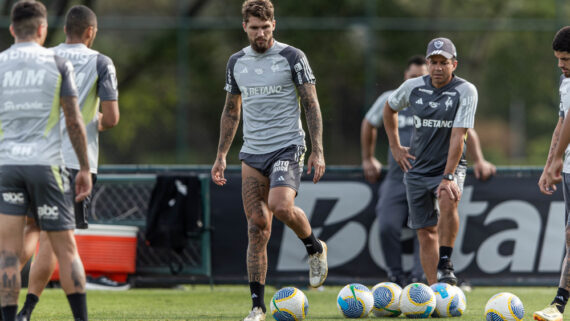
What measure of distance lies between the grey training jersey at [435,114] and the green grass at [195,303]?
4.55ft

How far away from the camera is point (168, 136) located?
1168 inches

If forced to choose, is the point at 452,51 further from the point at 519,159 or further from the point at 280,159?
the point at 519,159

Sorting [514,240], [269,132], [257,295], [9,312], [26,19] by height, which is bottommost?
[514,240]

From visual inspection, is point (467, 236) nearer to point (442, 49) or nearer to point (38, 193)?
point (442, 49)

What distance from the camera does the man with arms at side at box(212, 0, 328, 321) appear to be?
22.4 feet

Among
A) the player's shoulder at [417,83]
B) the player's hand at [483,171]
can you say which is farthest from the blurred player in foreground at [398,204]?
the player's shoulder at [417,83]

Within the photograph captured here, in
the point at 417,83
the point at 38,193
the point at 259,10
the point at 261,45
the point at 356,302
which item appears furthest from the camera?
the point at 417,83

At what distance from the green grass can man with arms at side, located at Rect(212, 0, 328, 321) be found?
0.74 metres

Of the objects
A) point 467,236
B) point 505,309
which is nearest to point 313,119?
point 505,309

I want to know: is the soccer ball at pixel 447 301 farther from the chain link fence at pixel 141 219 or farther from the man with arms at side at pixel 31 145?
the chain link fence at pixel 141 219

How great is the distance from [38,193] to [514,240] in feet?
20.6

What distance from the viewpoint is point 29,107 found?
549 centimetres

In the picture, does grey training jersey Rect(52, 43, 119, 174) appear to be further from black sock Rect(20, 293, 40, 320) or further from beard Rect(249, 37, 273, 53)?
beard Rect(249, 37, 273, 53)

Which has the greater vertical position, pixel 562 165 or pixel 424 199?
pixel 562 165
